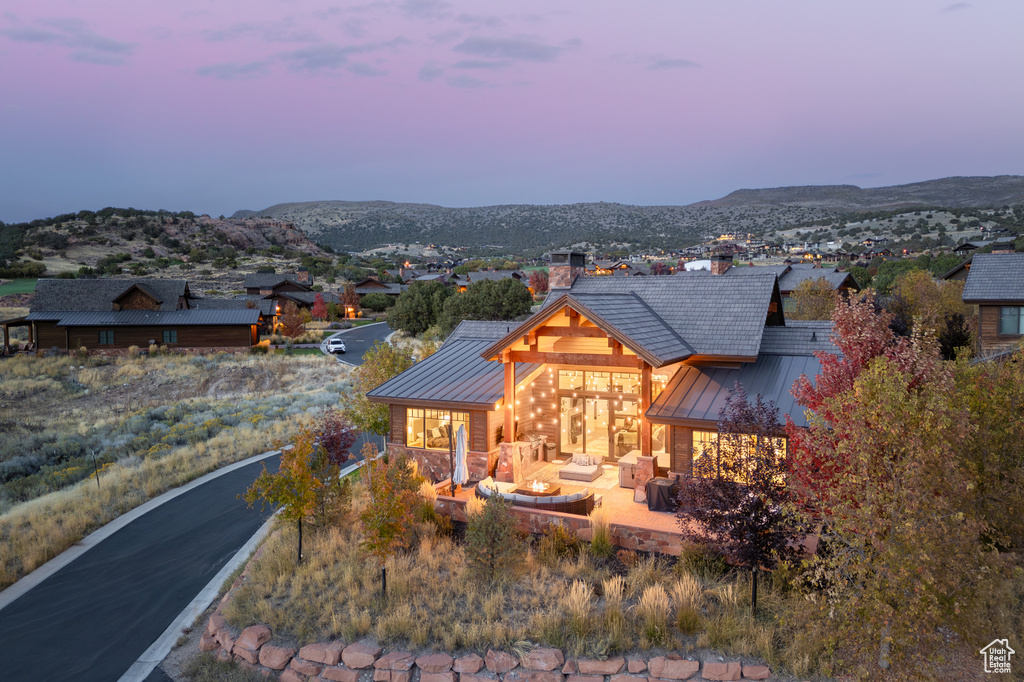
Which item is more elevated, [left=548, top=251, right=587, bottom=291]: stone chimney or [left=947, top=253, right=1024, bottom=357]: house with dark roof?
[left=548, top=251, right=587, bottom=291]: stone chimney

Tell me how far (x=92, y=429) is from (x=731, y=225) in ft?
500

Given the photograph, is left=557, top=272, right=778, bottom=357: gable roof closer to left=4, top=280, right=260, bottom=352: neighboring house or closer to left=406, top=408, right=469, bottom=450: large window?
left=406, top=408, right=469, bottom=450: large window

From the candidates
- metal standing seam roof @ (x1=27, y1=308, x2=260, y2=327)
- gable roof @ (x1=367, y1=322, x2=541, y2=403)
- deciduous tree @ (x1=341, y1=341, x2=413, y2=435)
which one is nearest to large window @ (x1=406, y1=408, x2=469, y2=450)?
gable roof @ (x1=367, y1=322, x2=541, y2=403)

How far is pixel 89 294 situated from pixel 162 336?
7.90 m

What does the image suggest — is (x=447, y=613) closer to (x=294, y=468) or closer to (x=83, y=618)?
(x=294, y=468)

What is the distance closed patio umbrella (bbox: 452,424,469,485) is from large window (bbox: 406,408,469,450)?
122 centimetres

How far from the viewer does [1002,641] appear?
10.5 m

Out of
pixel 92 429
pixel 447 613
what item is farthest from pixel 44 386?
pixel 447 613

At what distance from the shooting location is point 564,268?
72.2 feet

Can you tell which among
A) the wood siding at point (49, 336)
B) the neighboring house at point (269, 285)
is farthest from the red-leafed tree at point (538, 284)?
the wood siding at point (49, 336)

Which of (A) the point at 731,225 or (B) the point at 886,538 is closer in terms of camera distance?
(B) the point at 886,538

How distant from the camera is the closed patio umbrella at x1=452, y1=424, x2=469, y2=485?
58.8 ft

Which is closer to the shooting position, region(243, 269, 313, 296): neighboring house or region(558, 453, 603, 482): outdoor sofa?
region(558, 453, 603, 482): outdoor sofa

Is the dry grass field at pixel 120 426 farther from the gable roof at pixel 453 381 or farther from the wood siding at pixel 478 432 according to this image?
the wood siding at pixel 478 432
